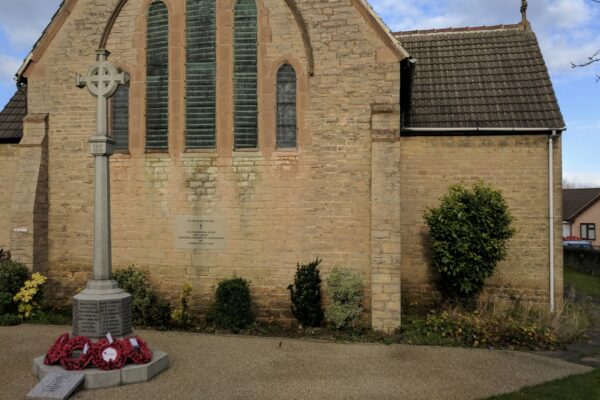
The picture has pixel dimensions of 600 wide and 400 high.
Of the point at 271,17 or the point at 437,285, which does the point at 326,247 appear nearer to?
the point at 437,285

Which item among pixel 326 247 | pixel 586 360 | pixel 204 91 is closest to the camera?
pixel 586 360

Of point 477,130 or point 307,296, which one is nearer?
point 307,296

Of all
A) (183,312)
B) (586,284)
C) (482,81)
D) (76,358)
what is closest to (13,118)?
(183,312)

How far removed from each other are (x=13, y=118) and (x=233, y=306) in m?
9.13

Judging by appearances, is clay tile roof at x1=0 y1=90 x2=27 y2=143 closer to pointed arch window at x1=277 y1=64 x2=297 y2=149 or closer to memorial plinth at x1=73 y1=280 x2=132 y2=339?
pointed arch window at x1=277 y1=64 x2=297 y2=149

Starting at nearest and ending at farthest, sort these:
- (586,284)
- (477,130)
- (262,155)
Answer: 1. (262,155)
2. (477,130)
3. (586,284)

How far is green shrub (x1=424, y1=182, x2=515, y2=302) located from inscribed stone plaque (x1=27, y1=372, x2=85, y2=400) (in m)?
7.47

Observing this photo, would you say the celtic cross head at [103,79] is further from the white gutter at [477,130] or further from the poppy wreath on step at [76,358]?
the white gutter at [477,130]

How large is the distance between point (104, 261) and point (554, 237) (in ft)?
33.2

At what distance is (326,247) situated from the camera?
9.70 metres

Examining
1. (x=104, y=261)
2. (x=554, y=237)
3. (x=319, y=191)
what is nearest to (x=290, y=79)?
(x=319, y=191)

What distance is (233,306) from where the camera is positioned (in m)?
9.23

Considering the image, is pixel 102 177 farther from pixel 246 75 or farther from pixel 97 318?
pixel 246 75

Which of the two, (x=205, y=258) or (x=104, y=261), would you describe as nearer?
(x=104, y=261)
